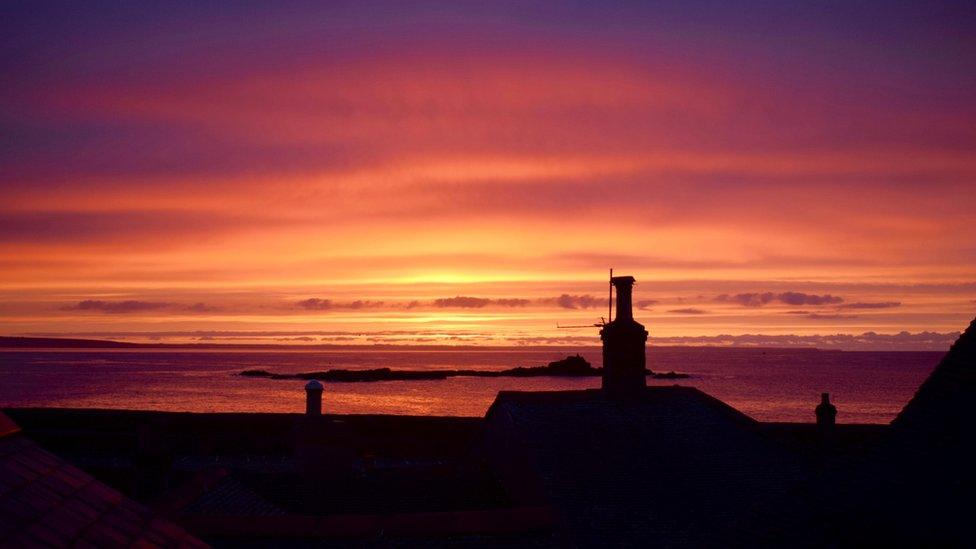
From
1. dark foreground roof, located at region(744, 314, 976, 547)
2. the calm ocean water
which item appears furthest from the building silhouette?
the calm ocean water

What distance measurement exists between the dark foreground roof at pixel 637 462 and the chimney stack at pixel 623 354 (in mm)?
411

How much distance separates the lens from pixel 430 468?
2259 centimetres

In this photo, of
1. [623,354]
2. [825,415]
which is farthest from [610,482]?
[825,415]

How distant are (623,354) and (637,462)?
13.8 feet

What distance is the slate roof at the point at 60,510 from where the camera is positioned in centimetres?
620

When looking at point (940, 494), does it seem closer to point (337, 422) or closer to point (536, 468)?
point (536, 468)

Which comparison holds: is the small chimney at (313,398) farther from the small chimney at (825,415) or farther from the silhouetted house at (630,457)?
the small chimney at (825,415)

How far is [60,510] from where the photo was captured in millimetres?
6719

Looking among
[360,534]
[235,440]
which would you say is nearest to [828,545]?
[360,534]

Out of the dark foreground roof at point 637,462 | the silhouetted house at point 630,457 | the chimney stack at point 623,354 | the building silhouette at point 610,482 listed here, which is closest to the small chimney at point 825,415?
the building silhouette at point 610,482

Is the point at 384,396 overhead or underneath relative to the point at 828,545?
underneath

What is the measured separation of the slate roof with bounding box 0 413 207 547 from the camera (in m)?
6.20

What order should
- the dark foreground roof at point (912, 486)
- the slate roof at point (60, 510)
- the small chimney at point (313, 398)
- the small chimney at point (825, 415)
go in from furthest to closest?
the small chimney at point (825, 415)
the small chimney at point (313, 398)
the dark foreground roof at point (912, 486)
the slate roof at point (60, 510)

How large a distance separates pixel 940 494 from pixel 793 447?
15391 mm
